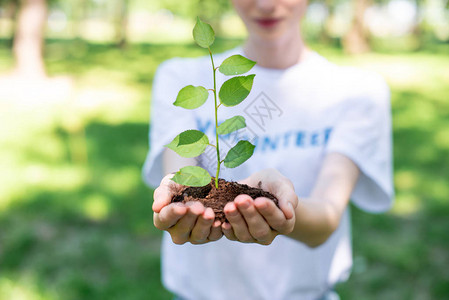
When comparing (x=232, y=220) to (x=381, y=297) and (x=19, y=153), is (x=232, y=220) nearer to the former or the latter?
(x=381, y=297)

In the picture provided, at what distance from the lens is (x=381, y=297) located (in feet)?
9.77

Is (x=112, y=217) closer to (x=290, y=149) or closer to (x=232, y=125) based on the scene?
(x=290, y=149)

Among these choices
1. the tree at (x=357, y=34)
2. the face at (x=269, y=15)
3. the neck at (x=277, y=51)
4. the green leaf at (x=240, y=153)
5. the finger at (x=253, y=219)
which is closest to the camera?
the finger at (x=253, y=219)

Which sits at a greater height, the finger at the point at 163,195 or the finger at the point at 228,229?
the finger at the point at 163,195

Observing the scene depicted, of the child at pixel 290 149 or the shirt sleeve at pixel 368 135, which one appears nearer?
the child at pixel 290 149

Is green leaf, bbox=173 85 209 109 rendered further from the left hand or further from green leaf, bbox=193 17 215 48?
the left hand

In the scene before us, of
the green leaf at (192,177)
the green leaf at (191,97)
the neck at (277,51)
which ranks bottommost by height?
the green leaf at (192,177)

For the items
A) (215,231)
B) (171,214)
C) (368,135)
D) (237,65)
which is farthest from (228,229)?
(368,135)

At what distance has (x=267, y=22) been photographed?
147 centimetres

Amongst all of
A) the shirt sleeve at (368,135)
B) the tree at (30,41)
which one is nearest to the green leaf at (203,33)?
the shirt sleeve at (368,135)

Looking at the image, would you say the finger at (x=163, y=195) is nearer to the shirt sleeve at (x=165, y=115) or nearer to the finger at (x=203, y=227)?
the finger at (x=203, y=227)

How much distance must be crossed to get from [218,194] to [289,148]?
0.58 m

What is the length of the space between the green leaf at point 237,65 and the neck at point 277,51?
20.1 inches

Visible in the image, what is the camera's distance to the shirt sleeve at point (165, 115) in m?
1.61
